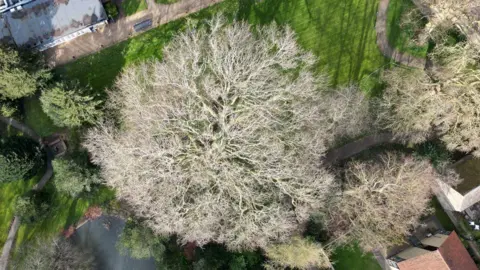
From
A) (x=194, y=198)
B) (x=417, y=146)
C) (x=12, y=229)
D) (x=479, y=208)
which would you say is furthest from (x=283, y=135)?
(x=12, y=229)

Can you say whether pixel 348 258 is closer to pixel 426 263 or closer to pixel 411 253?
pixel 411 253

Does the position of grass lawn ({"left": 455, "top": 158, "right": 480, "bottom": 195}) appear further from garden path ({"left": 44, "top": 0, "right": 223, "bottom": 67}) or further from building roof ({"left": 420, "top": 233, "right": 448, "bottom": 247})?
garden path ({"left": 44, "top": 0, "right": 223, "bottom": 67})

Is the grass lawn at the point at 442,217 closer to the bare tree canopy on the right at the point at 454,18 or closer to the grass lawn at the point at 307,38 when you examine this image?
the grass lawn at the point at 307,38

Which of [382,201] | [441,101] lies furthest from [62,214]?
[441,101]

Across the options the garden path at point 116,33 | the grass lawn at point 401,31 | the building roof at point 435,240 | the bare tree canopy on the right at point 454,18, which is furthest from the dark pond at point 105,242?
the bare tree canopy on the right at point 454,18

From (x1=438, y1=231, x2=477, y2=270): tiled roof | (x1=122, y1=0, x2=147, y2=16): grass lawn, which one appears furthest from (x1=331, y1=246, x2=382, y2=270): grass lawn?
(x1=122, y1=0, x2=147, y2=16): grass lawn

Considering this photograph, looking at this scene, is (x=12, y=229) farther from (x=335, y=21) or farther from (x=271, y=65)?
(x=335, y=21)
